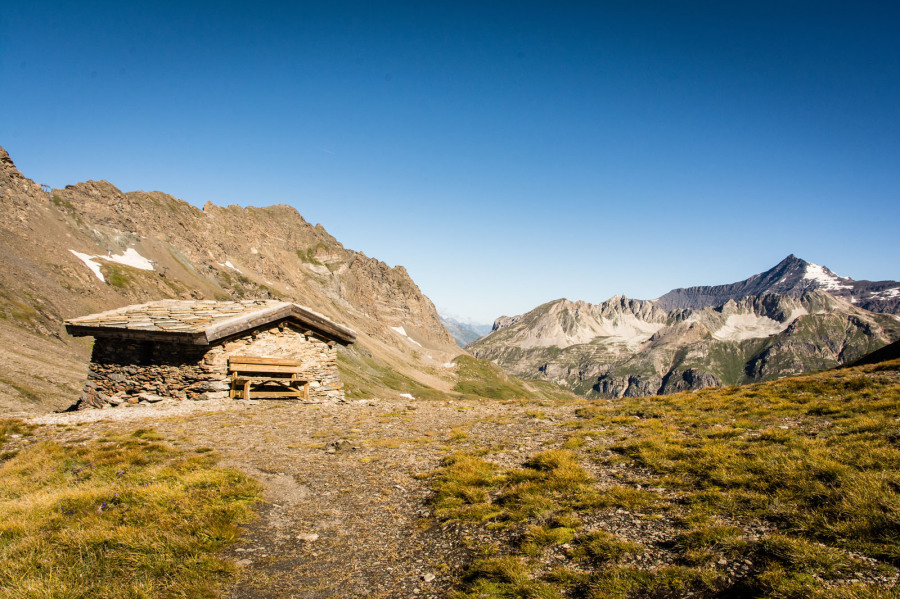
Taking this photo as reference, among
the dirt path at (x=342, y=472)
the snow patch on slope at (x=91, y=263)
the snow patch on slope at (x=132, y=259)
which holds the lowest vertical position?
the dirt path at (x=342, y=472)

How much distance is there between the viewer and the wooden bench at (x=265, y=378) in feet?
66.1

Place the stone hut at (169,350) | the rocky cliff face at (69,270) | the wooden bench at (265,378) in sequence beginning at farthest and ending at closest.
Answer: the rocky cliff face at (69,270)
the wooden bench at (265,378)
the stone hut at (169,350)

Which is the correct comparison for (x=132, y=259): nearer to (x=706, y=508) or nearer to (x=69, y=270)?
(x=69, y=270)

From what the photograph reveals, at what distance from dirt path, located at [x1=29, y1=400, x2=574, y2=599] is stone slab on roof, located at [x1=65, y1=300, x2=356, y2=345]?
3222 millimetres

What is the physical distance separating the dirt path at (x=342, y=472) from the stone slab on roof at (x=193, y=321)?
3.22 metres

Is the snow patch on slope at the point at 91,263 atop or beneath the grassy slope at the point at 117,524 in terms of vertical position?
atop

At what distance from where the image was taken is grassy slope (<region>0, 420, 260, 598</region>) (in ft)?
18.2

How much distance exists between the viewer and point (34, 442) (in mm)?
12250

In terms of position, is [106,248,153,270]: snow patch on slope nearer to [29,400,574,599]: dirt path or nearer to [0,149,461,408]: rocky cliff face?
[0,149,461,408]: rocky cliff face

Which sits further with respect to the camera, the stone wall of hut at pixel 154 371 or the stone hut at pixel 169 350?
the stone wall of hut at pixel 154 371

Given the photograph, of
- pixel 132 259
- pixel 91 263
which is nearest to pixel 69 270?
pixel 91 263

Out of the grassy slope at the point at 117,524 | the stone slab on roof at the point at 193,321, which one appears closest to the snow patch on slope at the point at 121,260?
the stone slab on roof at the point at 193,321

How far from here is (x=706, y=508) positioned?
24.2 feet

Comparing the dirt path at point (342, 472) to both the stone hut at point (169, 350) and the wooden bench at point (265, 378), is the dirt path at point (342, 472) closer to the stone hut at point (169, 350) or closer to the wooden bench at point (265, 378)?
the wooden bench at point (265, 378)
